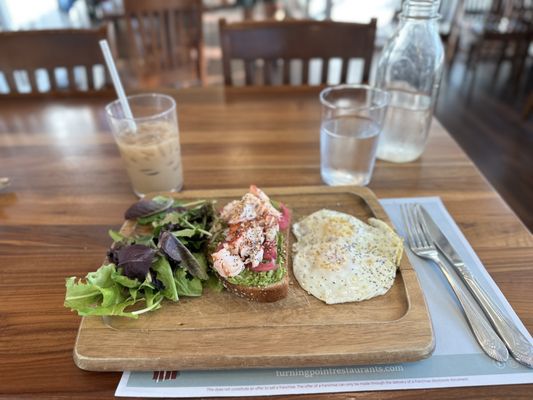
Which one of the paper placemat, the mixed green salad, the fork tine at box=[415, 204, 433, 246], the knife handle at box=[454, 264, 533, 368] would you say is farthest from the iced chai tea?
the knife handle at box=[454, 264, 533, 368]

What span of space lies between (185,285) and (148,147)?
41 centimetres

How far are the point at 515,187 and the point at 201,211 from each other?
2431mm

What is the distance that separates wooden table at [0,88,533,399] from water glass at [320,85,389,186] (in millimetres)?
62

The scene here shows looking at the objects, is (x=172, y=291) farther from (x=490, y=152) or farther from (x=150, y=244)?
(x=490, y=152)

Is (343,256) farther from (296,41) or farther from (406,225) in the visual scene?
(296,41)

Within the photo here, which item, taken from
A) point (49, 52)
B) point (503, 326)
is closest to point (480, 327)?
point (503, 326)

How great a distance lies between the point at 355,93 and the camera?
1187 millimetres

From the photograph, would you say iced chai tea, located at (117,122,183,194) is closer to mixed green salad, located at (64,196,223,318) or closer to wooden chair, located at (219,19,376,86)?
mixed green salad, located at (64,196,223,318)

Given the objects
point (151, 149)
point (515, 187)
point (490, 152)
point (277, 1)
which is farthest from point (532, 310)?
point (277, 1)

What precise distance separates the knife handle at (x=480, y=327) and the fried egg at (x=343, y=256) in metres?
0.12


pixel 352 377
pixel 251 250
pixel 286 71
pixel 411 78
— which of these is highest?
pixel 411 78

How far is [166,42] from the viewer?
8.75 ft

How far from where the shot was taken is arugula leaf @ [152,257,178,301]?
75 cm

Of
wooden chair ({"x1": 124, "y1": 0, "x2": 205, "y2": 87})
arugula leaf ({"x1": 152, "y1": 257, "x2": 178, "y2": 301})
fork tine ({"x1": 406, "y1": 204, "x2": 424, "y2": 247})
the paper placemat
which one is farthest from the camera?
wooden chair ({"x1": 124, "y1": 0, "x2": 205, "y2": 87})
